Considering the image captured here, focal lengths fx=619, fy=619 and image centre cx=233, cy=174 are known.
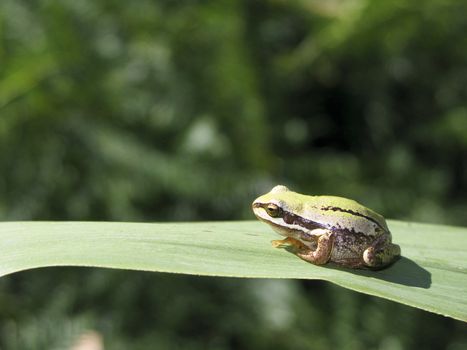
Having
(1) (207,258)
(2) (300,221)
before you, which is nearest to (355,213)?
(2) (300,221)

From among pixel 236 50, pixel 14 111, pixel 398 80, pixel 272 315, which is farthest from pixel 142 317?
pixel 398 80

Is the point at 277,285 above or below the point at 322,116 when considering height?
below

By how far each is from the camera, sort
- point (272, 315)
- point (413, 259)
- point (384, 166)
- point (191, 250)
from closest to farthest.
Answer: point (191, 250) → point (413, 259) → point (272, 315) → point (384, 166)

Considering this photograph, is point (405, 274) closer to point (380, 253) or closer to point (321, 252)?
point (380, 253)

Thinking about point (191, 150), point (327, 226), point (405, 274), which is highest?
point (191, 150)

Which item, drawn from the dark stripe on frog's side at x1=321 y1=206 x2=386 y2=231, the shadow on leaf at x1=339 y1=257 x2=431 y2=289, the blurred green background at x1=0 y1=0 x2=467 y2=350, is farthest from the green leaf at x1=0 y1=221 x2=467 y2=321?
the blurred green background at x1=0 y1=0 x2=467 y2=350

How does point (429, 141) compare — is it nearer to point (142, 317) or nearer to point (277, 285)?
point (277, 285)

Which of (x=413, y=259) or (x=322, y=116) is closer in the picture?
(x=413, y=259)
